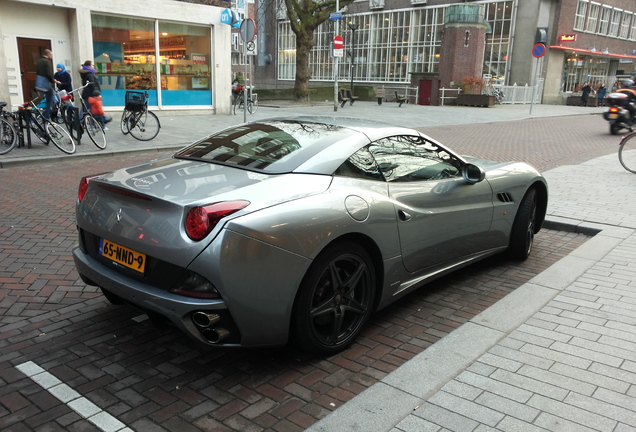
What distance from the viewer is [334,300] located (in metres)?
3.25

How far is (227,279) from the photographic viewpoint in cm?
273

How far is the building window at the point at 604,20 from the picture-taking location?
46.9 meters

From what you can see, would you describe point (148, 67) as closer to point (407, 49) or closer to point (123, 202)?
point (123, 202)

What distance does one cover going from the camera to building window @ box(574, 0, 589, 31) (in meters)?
43.3

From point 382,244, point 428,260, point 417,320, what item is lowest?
A: point 417,320

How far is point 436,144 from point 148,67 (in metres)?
16.9

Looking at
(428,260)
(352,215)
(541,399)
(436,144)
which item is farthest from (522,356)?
(436,144)

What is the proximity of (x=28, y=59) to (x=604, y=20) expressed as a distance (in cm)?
4799

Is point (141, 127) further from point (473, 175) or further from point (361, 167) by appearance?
point (361, 167)

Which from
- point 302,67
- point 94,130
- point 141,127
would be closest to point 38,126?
point 94,130

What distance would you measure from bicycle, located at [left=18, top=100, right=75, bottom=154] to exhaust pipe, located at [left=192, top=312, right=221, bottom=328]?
30.4 ft

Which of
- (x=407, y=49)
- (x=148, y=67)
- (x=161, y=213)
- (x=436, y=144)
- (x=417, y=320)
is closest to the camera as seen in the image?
(x=161, y=213)

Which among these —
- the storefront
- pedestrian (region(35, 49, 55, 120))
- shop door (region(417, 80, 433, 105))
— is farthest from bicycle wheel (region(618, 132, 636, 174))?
Answer: shop door (region(417, 80, 433, 105))

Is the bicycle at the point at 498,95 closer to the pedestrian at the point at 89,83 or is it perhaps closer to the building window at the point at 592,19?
the building window at the point at 592,19
